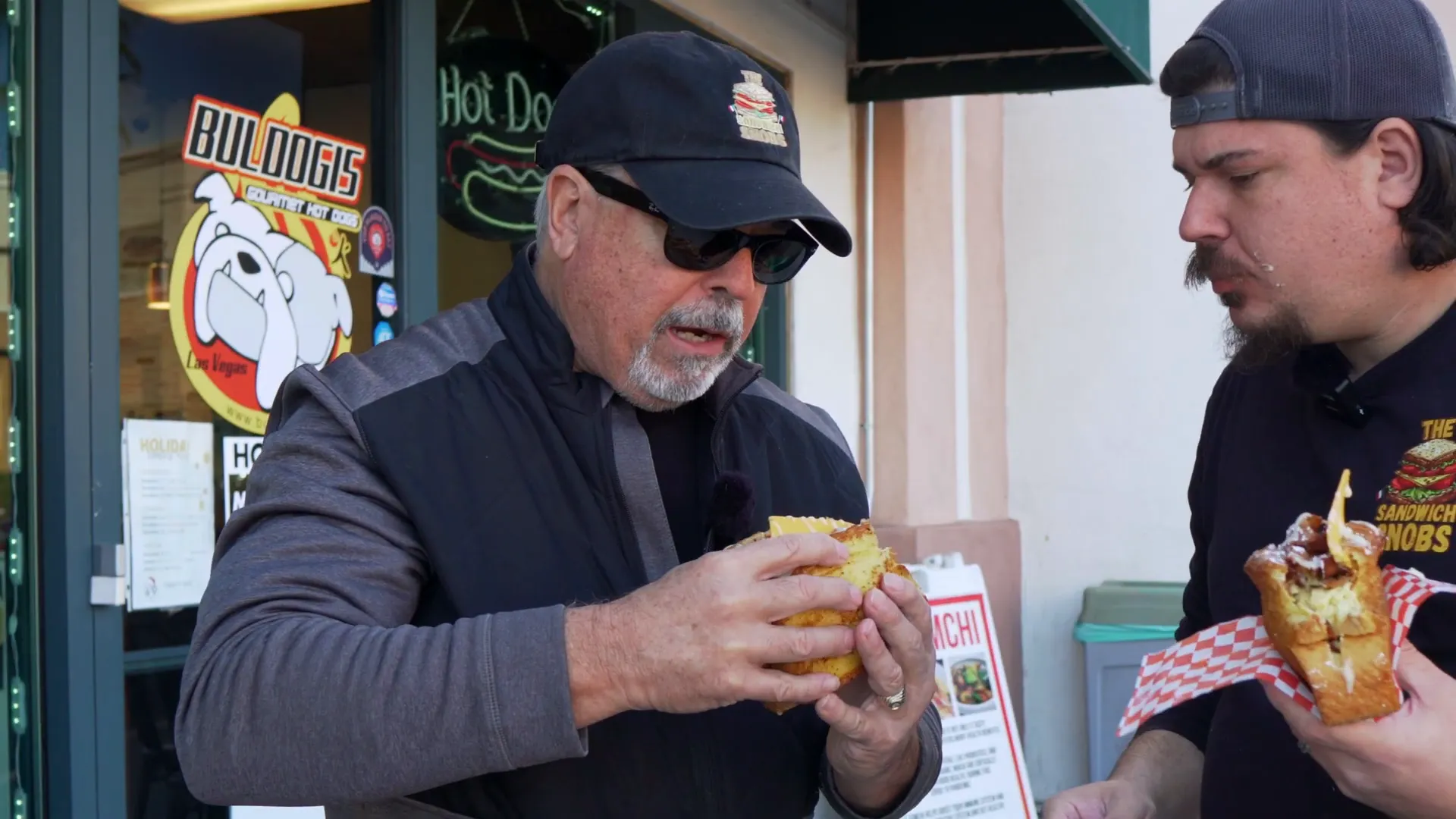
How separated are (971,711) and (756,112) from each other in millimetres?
4195

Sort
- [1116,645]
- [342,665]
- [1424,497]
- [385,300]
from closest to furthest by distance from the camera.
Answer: [342,665] < [1424,497] < [385,300] < [1116,645]

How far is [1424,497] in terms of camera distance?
1.87m

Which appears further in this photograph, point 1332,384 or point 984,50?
point 984,50

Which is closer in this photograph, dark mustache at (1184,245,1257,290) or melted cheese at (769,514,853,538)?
melted cheese at (769,514,853,538)

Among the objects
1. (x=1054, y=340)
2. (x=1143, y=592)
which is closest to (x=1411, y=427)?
(x=1143, y=592)

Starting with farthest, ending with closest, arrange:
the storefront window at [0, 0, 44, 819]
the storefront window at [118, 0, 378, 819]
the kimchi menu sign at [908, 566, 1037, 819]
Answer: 1. the kimchi menu sign at [908, 566, 1037, 819]
2. the storefront window at [118, 0, 378, 819]
3. the storefront window at [0, 0, 44, 819]

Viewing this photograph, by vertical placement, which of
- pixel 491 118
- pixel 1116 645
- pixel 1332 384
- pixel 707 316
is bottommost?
pixel 1116 645

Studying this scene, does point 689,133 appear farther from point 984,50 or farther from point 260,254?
point 984,50

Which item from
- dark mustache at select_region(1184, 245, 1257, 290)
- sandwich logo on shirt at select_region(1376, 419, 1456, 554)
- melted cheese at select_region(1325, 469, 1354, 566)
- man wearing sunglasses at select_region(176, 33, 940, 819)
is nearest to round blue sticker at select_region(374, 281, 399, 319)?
man wearing sunglasses at select_region(176, 33, 940, 819)

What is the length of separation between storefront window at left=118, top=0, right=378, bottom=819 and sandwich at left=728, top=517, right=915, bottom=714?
1.80 meters

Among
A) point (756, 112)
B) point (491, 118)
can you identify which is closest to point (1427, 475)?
point (756, 112)

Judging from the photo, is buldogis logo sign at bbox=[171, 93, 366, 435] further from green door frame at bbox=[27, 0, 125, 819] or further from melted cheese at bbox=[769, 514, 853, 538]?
melted cheese at bbox=[769, 514, 853, 538]

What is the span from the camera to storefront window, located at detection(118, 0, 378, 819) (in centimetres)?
353

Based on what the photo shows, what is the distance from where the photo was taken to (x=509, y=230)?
489cm
